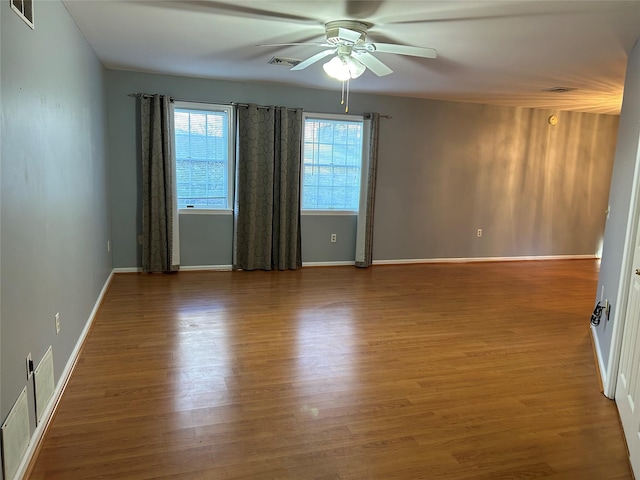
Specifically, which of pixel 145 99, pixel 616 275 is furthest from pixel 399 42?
pixel 145 99

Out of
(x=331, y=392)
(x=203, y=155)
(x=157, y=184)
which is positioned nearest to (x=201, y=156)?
(x=203, y=155)

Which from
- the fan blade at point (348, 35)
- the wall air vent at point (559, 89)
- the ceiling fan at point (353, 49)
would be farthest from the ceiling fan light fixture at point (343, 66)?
the wall air vent at point (559, 89)

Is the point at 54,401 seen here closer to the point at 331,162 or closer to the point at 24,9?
the point at 24,9

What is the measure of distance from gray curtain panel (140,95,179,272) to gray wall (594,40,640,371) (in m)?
4.41

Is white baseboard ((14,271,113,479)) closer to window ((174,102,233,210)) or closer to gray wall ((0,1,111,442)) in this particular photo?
gray wall ((0,1,111,442))

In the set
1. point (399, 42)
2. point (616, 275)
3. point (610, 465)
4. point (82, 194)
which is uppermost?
point (399, 42)

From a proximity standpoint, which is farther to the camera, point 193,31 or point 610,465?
point 193,31

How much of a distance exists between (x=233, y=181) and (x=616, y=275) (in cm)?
409

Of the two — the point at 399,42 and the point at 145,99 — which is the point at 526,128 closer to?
the point at 399,42

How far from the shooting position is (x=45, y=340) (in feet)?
7.39

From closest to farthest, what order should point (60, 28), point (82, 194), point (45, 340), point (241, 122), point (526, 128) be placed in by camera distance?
1. point (45, 340)
2. point (60, 28)
3. point (82, 194)
4. point (241, 122)
5. point (526, 128)

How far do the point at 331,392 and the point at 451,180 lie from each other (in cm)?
462

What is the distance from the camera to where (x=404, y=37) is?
334 centimetres

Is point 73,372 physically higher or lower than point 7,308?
lower
